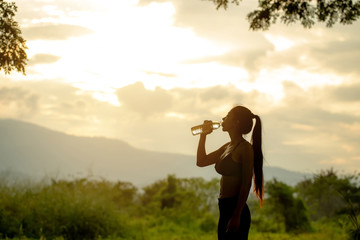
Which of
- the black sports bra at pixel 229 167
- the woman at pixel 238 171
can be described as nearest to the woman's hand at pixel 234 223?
the woman at pixel 238 171

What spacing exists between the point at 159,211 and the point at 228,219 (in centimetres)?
1441

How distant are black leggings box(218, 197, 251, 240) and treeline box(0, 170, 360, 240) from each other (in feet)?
20.5

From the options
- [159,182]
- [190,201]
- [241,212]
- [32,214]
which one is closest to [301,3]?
[241,212]

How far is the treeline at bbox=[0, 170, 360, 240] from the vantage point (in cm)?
1234

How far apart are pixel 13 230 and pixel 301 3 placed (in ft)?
30.7

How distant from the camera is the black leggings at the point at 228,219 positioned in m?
4.21

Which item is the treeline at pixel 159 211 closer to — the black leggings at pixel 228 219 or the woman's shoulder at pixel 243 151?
the black leggings at pixel 228 219

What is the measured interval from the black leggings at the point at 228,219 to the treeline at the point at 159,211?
625cm

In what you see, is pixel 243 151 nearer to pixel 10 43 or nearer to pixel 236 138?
pixel 236 138

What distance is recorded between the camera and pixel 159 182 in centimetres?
2962

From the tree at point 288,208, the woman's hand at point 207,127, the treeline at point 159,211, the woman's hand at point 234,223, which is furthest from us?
the tree at point 288,208

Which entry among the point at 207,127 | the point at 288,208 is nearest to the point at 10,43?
the point at 207,127

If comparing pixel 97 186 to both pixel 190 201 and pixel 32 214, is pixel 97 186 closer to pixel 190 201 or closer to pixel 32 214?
pixel 32 214

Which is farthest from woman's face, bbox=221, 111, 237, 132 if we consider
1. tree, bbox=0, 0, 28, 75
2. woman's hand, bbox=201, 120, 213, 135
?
tree, bbox=0, 0, 28, 75
